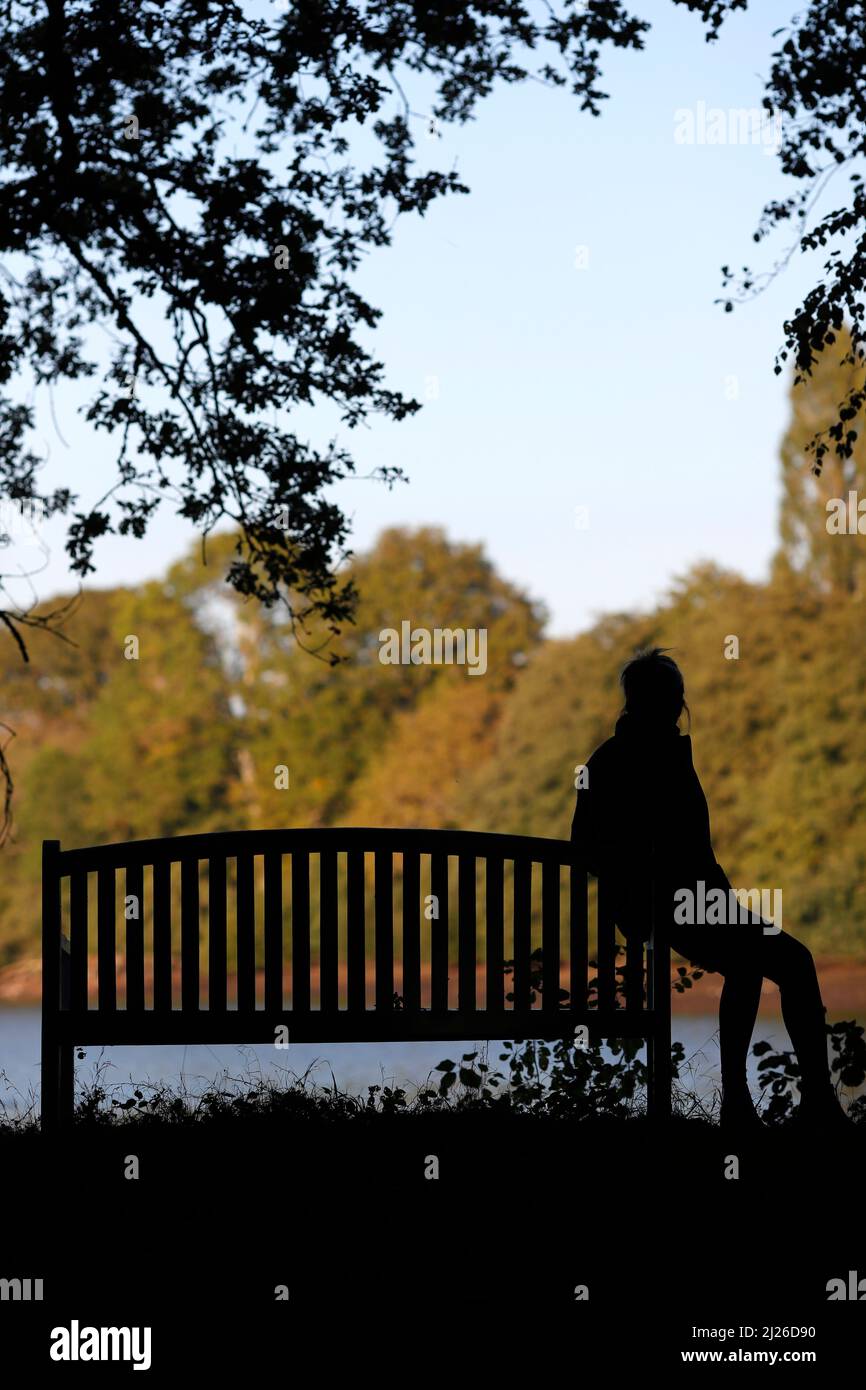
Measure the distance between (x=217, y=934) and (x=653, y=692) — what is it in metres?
1.70

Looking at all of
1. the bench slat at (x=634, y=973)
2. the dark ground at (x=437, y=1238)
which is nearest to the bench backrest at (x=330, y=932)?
the bench slat at (x=634, y=973)

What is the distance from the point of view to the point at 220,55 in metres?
7.13

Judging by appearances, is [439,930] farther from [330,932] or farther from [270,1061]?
[270,1061]

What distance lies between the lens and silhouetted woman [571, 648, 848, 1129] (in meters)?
5.17

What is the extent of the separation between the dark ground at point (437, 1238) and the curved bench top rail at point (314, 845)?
0.93 meters

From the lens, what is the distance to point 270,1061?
8961mm

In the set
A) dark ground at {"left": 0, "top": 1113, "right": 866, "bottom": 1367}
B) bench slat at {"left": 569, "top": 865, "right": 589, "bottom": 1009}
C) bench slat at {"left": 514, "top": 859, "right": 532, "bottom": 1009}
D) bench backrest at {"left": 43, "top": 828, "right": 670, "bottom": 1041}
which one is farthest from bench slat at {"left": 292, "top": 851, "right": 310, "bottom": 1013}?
bench slat at {"left": 569, "top": 865, "right": 589, "bottom": 1009}

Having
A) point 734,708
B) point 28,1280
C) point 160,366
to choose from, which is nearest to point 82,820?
point 734,708

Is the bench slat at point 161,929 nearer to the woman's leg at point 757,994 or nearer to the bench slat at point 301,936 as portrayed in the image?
the bench slat at point 301,936

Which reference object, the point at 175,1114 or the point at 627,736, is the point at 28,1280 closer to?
the point at 175,1114

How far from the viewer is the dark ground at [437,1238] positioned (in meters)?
3.78

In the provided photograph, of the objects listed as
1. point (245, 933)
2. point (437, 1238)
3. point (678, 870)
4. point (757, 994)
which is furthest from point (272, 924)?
point (757, 994)

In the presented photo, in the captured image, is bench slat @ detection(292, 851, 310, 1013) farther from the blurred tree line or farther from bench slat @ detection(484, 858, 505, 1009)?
the blurred tree line
